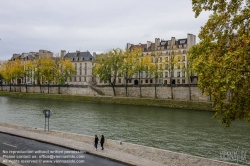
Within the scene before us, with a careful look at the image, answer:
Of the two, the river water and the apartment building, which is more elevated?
the apartment building

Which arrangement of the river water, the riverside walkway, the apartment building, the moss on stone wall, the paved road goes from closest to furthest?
the paved road < the riverside walkway < the river water < the moss on stone wall < the apartment building

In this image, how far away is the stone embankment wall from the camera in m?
69.8

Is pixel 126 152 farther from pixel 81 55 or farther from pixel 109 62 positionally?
pixel 81 55

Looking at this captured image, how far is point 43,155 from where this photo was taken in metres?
19.7

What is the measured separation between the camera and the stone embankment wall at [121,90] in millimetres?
69812

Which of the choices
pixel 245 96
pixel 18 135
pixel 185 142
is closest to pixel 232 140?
pixel 185 142

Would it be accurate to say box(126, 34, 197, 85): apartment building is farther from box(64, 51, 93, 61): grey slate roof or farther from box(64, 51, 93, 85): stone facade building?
box(64, 51, 93, 61): grey slate roof

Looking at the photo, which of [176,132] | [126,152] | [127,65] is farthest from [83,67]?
[126,152]

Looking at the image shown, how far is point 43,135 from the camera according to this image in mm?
26766

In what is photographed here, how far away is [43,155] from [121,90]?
6369cm

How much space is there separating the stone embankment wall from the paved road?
160ft

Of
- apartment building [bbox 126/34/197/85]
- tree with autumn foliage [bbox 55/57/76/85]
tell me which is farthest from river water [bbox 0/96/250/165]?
tree with autumn foliage [bbox 55/57/76/85]

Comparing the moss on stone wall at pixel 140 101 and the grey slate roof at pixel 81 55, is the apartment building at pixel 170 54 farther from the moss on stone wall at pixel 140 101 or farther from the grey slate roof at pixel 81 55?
the grey slate roof at pixel 81 55

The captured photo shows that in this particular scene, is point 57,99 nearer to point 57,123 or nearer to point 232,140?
point 57,123
